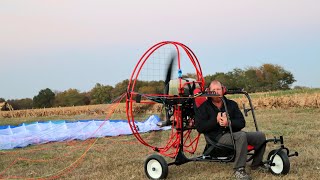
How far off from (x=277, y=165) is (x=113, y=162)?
320 centimetres

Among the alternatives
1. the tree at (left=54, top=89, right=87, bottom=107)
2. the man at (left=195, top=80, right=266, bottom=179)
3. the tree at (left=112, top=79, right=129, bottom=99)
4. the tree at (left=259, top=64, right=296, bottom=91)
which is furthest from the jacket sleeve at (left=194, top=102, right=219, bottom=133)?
the tree at (left=259, top=64, right=296, bottom=91)

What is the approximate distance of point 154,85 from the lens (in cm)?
692

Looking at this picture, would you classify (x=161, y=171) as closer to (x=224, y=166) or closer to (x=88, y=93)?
(x=224, y=166)

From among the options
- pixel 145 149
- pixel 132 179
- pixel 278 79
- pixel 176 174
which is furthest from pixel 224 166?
pixel 278 79

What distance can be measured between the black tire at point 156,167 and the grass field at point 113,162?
218 mm

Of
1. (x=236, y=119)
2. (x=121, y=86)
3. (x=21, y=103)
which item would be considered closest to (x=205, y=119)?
(x=236, y=119)

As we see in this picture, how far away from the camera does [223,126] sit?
5867mm

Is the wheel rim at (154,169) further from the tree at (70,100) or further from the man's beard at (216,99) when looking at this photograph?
the tree at (70,100)

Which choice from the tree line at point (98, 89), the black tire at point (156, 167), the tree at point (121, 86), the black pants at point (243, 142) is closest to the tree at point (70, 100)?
the tree line at point (98, 89)

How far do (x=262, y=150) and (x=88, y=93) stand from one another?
31.3m

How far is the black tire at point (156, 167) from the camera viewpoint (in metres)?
6.09

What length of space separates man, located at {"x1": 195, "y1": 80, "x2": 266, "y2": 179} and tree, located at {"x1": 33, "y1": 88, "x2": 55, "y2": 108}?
3589 centimetres

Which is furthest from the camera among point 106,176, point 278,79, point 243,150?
point 278,79

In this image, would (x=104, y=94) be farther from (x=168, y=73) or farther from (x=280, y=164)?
(x=280, y=164)
